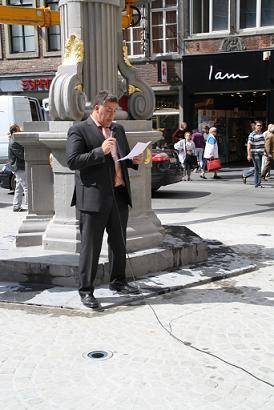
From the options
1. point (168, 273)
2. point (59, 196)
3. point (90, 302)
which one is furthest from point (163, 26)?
point (90, 302)

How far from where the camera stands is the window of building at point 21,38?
26000 mm

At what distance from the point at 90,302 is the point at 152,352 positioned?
108 cm

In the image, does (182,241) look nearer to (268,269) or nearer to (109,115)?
(268,269)

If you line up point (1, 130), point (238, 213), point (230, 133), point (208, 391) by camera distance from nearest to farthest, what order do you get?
point (208, 391)
point (238, 213)
point (1, 130)
point (230, 133)

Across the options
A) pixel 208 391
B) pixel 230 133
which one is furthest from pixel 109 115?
pixel 230 133

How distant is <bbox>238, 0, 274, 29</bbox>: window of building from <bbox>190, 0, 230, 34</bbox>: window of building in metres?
0.61

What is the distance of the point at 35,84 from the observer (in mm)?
25984

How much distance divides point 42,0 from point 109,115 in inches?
871

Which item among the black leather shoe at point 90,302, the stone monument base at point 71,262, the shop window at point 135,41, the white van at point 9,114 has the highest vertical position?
the shop window at point 135,41

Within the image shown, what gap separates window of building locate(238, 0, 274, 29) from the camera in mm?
21500

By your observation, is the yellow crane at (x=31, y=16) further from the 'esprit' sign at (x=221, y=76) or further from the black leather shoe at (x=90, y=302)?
the 'esprit' sign at (x=221, y=76)

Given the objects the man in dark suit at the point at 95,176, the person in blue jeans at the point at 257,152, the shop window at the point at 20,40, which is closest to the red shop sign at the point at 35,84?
the shop window at the point at 20,40

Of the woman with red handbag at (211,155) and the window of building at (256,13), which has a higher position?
the window of building at (256,13)

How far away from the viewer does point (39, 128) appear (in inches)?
263
